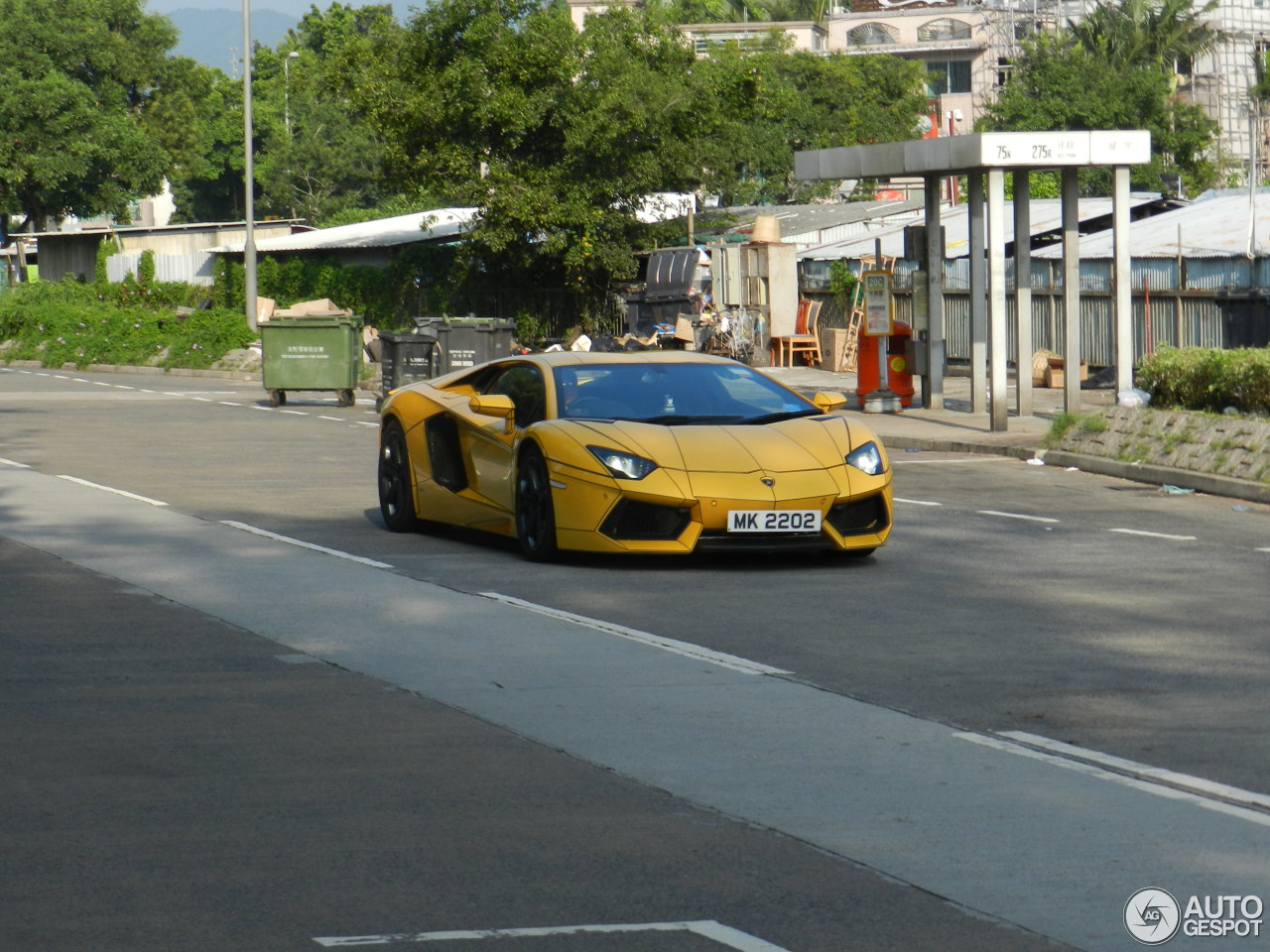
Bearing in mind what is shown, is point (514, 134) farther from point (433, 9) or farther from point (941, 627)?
point (941, 627)

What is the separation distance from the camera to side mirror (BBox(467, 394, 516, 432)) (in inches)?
469

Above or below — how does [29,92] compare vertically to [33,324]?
above

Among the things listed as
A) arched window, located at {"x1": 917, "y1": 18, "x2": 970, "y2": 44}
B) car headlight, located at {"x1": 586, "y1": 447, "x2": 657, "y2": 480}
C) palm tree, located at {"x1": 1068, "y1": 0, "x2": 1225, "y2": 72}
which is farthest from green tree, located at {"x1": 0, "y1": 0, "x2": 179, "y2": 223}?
A: car headlight, located at {"x1": 586, "y1": 447, "x2": 657, "y2": 480}

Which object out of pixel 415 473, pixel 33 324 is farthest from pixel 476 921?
pixel 33 324

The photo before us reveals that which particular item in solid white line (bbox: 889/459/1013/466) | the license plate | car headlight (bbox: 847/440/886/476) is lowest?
solid white line (bbox: 889/459/1013/466)

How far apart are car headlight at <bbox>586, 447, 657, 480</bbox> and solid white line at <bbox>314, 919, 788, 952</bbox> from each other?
21.1 feet

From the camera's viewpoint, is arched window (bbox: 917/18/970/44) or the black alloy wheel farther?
arched window (bbox: 917/18/970/44)

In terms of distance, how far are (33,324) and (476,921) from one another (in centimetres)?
4851

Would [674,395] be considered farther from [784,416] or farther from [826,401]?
[826,401]

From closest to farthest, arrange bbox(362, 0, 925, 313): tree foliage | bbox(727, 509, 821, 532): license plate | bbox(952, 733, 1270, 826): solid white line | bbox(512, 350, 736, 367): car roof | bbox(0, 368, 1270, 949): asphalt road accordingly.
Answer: bbox(0, 368, 1270, 949): asphalt road < bbox(952, 733, 1270, 826): solid white line < bbox(727, 509, 821, 532): license plate < bbox(512, 350, 736, 367): car roof < bbox(362, 0, 925, 313): tree foliage

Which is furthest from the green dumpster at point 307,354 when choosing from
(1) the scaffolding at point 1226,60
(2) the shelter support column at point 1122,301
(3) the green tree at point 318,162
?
(3) the green tree at point 318,162

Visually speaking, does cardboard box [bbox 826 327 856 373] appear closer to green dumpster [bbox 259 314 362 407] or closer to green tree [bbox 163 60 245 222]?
green dumpster [bbox 259 314 362 407]

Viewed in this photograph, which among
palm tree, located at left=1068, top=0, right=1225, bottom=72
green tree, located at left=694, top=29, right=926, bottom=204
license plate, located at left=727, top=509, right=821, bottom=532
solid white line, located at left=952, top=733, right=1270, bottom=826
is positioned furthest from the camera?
palm tree, located at left=1068, top=0, right=1225, bottom=72

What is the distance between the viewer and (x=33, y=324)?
50375mm
